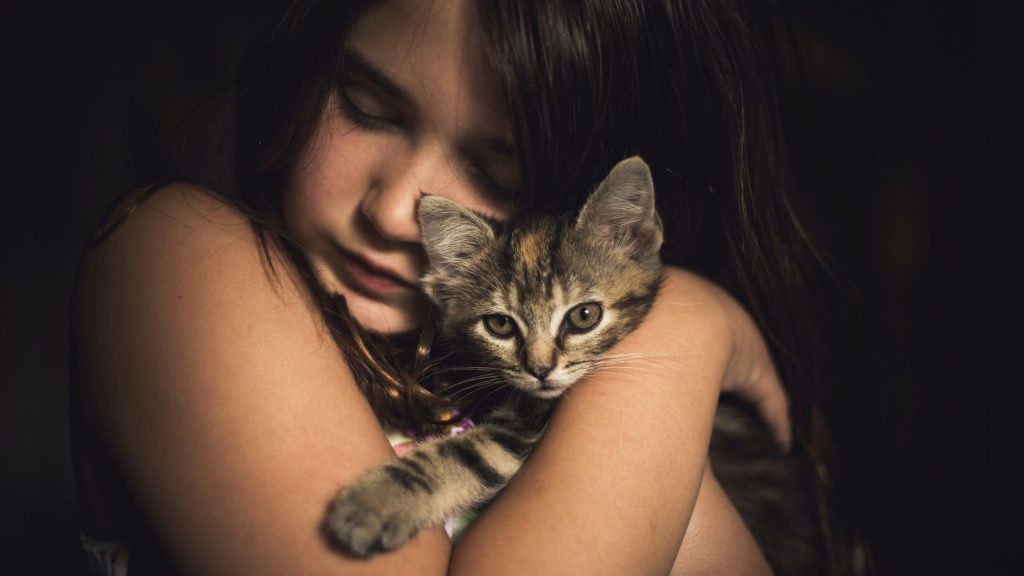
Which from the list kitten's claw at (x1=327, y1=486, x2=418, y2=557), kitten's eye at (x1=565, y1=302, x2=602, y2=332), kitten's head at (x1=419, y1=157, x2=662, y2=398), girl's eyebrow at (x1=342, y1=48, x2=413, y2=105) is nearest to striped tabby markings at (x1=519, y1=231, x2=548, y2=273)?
kitten's head at (x1=419, y1=157, x2=662, y2=398)

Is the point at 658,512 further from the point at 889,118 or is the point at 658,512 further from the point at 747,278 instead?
the point at 889,118

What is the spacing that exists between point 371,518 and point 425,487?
13cm

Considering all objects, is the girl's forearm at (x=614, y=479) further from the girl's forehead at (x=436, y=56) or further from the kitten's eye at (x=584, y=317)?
the girl's forehead at (x=436, y=56)

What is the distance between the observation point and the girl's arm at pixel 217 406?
0.61 m

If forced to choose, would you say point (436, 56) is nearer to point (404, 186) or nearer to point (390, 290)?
point (404, 186)

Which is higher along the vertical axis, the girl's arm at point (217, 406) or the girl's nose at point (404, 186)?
the girl's nose at point (404, 186)

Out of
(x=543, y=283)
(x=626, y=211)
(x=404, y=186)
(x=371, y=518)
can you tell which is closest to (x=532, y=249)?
(x=543, y=283)

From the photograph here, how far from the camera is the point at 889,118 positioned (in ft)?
6.22

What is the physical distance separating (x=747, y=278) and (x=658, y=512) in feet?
1.79

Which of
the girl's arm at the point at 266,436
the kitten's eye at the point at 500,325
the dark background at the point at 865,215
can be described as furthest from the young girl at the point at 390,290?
the dark background at the point at 865,215

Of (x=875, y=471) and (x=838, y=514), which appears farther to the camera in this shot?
(x=875, y=471)

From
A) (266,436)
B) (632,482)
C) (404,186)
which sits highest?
(404,186)

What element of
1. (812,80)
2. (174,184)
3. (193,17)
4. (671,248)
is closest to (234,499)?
(174,184)

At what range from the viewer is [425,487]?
76cm
